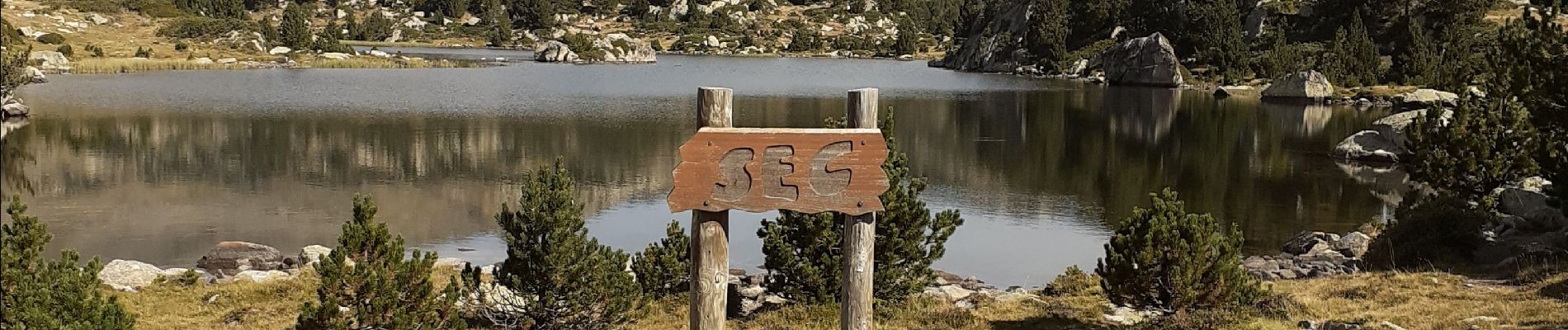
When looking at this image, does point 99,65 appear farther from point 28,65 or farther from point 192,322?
point 192,322

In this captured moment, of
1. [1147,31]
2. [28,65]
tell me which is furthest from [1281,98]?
[28,65]

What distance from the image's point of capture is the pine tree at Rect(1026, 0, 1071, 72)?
314 feet

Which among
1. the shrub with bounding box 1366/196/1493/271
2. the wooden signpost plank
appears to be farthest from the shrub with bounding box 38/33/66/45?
the wooden signpost plank

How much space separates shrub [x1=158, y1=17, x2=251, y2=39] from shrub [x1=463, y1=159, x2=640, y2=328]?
300 ft

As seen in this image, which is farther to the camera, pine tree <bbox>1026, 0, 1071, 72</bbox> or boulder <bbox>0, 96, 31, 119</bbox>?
pine tree <bbox>1026, 0, 1071, 72</bbox>

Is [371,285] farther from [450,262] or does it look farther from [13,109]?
[13,109]

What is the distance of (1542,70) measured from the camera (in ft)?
45.0

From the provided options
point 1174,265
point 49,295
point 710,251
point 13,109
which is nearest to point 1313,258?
point 1174,265

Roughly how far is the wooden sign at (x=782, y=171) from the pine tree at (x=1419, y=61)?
199 ft

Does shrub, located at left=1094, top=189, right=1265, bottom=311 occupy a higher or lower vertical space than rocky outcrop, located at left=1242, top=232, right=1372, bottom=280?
higher

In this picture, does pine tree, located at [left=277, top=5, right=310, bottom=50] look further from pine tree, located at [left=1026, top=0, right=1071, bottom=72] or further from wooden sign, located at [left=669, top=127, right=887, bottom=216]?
wooden sign, located at [left=669, top=127, right=887, bottom=216]

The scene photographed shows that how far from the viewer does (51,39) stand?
76875 millimetres

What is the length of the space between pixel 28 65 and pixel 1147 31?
7031cm

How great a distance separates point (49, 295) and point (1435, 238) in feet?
49.2
